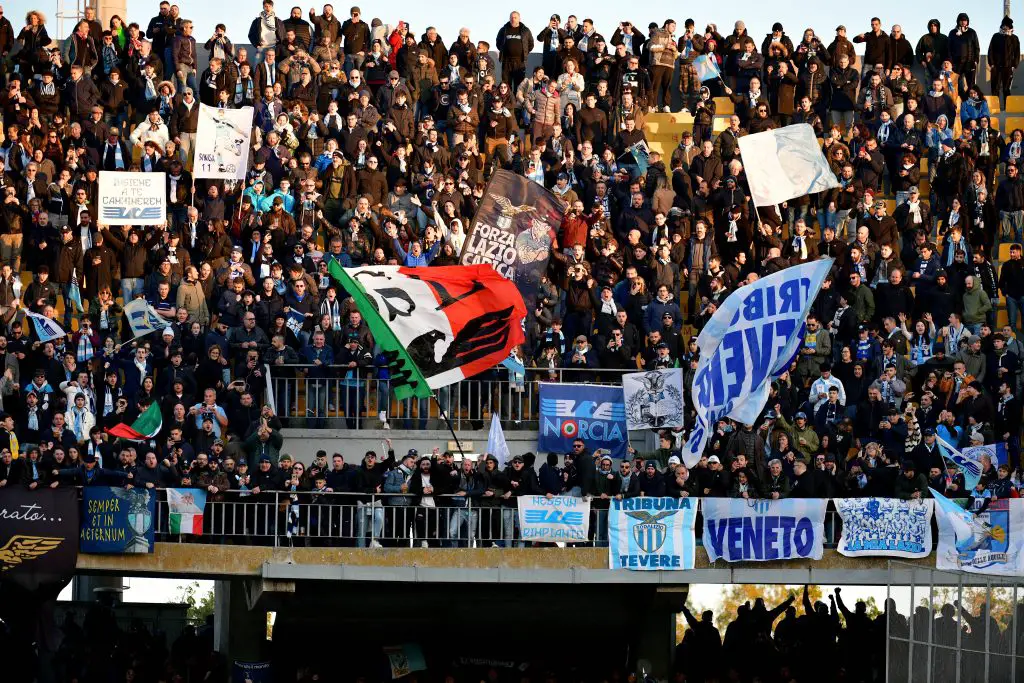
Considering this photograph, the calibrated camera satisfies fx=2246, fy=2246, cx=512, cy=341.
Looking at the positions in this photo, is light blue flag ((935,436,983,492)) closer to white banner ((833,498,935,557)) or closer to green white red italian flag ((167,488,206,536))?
white banner ((833,498,935,557))

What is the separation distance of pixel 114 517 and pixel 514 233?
7082 mm

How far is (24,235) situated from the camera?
1262 inches

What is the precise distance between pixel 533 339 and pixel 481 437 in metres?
1.48

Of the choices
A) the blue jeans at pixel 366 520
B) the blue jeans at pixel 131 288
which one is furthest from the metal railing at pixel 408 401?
the blue jeans at pixel 131 288

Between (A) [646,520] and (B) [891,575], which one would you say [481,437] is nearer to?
(A) [646,520]

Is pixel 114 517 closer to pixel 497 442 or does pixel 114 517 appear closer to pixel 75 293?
pixel 497 442

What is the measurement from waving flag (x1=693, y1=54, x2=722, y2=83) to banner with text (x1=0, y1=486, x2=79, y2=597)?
1346cm

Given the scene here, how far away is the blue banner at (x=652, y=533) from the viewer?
26.4m

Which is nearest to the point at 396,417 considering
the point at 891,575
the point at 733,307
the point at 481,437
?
the point at 481,437

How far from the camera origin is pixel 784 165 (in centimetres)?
3269

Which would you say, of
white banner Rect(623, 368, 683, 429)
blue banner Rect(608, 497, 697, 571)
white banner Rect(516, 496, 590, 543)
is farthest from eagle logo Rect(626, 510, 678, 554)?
white banner Rect(623, 368, 683, 429)

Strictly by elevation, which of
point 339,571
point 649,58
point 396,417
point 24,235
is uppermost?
A: point 649,58

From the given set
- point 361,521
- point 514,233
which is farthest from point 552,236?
point 361,521

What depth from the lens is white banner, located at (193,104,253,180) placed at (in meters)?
32.9
